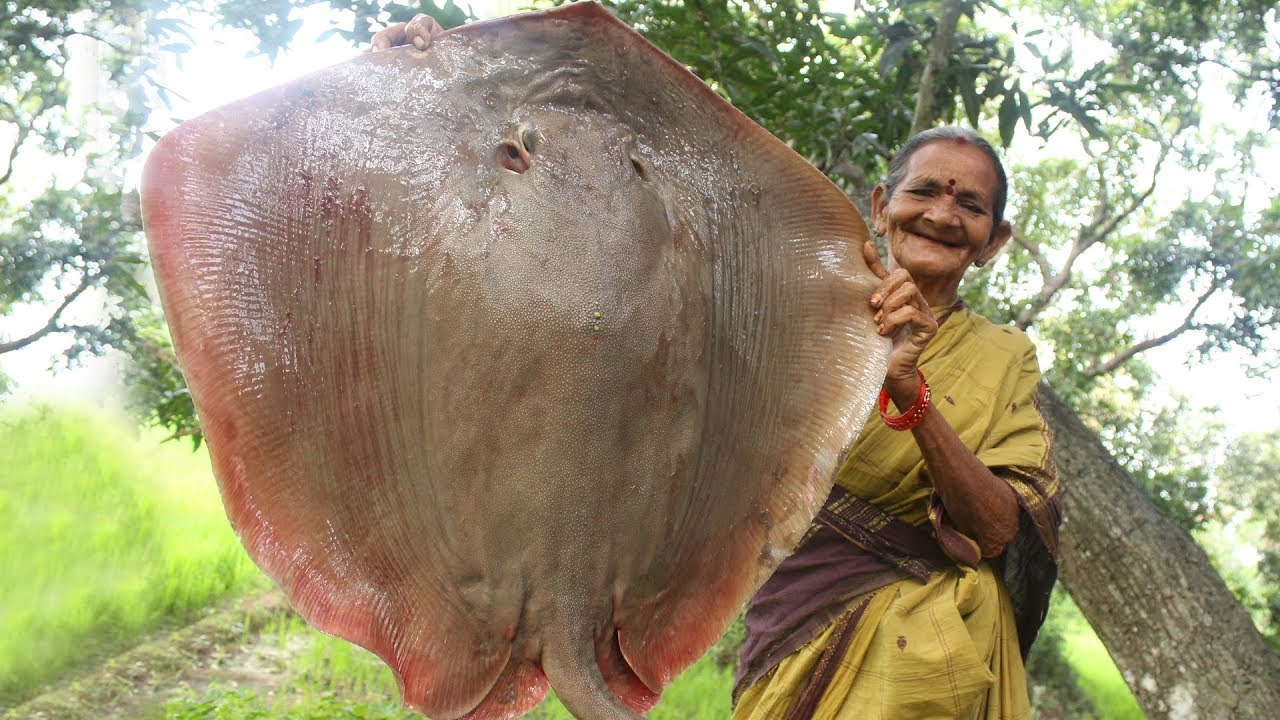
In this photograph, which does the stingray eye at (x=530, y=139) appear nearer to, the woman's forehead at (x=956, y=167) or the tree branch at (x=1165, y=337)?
the woman's forehead at (x=956, y=167)

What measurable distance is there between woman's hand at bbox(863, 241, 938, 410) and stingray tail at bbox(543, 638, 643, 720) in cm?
69

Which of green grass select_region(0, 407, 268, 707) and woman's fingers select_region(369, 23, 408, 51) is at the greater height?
woman's fingers select_region(369, 23, 408, 51)

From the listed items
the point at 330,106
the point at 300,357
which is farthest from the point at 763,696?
the point at 330,106

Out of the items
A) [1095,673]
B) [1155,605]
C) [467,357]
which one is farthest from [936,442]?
[1095,673]

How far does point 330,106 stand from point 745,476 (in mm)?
843

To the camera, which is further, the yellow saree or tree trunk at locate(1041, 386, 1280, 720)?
tree trunk at locate(1041, 386, 1280, 720)

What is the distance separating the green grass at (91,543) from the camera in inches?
183

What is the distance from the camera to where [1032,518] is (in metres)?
1.98

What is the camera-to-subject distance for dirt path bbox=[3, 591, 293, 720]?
15.2 ft

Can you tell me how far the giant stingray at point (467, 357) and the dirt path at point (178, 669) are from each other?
13.2 feet

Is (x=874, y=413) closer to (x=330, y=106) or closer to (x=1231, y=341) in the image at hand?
(x=330, y=106)

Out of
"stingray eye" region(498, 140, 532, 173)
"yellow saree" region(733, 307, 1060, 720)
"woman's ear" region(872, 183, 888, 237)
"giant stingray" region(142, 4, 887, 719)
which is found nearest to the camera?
"giant stingray" region(142, 4, 887, 719)

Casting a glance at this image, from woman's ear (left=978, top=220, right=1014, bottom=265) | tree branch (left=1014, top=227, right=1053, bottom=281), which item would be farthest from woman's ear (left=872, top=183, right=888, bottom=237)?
tree branch (left=1014, top=227, right=1053, bottom=281)

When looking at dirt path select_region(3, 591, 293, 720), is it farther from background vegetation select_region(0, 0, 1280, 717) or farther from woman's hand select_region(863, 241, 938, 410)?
woman's hand select_region(863, 241, 938, 410)
